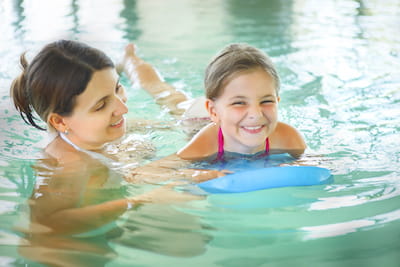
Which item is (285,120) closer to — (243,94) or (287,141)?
(287,141)

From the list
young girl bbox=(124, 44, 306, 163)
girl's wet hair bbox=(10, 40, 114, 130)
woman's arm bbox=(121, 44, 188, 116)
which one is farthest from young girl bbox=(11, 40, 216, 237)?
woman's arm bbox=(121, 44, 188, 116)

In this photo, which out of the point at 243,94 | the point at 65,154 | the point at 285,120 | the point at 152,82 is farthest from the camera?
the point at 152,82

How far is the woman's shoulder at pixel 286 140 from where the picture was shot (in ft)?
9.20

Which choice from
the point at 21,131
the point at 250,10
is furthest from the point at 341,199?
the point at 250,10

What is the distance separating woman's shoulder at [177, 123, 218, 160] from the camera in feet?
8.92

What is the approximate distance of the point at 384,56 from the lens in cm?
448

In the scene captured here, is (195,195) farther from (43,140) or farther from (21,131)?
(21,131)

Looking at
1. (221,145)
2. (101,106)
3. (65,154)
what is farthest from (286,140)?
(65,154)

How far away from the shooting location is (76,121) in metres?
2.42

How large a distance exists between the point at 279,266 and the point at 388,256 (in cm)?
36

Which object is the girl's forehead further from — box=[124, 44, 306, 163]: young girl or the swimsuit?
the swimsuit

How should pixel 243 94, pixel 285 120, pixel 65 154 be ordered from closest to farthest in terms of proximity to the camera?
1. pixel 243 94
2. pixel 65 154
3. pixel 285 120

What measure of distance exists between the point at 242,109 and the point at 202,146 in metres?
0.39

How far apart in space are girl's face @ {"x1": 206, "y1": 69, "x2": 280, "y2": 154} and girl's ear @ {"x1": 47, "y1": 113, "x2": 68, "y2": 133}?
707 millimetres
